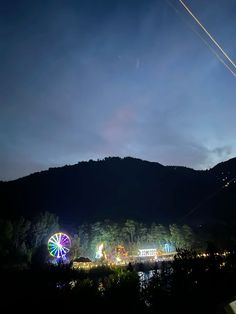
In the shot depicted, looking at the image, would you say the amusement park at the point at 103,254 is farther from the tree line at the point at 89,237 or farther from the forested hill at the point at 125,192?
the forested hill at the point at 125,192

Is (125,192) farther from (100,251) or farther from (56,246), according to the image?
(56,246)

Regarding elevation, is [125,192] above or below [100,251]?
above

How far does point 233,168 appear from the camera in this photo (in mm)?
132500

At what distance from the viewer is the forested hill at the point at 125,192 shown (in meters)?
120

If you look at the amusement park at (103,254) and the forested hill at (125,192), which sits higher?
the forested hill at (125,192)

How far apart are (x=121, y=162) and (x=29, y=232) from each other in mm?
124592

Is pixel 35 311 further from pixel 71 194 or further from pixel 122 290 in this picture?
pixel 71 194

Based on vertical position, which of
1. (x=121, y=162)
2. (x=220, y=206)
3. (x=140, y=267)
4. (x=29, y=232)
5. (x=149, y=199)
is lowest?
(x=140, y=267)

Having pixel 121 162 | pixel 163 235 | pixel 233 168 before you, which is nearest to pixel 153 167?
pixel 121 162

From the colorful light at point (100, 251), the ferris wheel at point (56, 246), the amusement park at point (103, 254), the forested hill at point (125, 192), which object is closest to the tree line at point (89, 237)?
the amusement park at point (103, 254)

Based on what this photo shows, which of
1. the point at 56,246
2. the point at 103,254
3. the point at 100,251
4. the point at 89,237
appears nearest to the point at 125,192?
the point at 89,237

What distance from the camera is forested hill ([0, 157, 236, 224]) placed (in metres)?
120

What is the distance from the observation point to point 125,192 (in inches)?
→ 5615

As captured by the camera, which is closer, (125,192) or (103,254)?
(103,254)
